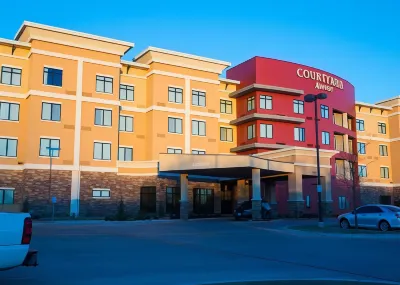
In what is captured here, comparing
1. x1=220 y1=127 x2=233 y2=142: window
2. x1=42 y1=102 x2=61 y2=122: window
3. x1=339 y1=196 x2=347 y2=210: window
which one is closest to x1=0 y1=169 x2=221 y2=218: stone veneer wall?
x1=42 y1=102 x2=61 y2=122: window

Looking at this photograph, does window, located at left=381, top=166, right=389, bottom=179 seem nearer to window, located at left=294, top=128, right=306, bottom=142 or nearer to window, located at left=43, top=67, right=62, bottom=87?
window, located at left=294, top=128, right=306, bottom=142

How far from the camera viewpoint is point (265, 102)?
50.5 m

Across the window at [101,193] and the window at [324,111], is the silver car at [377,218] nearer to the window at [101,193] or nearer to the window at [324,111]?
the window at [101,193]

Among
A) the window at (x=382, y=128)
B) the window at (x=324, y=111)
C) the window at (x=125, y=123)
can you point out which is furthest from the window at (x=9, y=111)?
the window at (x=382, y=128)

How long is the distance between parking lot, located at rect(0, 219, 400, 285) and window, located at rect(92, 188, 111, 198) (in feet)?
75.8

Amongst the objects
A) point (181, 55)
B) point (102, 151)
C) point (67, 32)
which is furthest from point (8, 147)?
point (181, 55)

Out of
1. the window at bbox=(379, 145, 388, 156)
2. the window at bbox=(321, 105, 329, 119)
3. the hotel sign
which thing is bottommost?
the window at bbox=(379, 145, 388, 156)

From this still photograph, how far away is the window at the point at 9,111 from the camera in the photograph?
131 ft

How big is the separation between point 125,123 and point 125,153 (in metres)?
3.05

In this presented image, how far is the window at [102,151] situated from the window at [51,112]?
4.25 meters

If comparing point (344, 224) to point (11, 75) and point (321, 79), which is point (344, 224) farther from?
point (321, 79)

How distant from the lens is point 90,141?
41812 millimetres

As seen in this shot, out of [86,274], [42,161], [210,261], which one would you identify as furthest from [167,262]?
[42,161]

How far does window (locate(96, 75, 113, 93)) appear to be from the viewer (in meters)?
42.8
